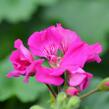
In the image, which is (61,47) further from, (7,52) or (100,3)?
(100,3)

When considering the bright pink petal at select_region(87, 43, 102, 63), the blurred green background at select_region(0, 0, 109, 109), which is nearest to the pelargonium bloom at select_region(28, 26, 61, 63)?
the bright pink petal at select_region(87, 43, 102, 63)

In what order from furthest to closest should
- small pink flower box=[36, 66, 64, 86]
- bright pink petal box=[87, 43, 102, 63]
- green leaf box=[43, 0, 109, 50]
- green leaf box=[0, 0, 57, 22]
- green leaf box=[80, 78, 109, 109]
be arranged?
green leaf box=[43, 0, 109, 50]
green leaf box=[0, 0, 57, 22]
green leaf box=[80, 78, 109, 109]
bright pink petal box=[87, 43, 102, 63]
small pink flower box=[36, 66, 64, 86]

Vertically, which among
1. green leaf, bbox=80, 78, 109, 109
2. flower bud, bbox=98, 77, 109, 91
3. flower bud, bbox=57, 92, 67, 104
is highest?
flower bud, bbox=57, 92, 67, 104

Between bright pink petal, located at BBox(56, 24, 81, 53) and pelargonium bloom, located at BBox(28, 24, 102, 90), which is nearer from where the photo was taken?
pelargonium bloom, located at BBox(28, 24, 102, 90)

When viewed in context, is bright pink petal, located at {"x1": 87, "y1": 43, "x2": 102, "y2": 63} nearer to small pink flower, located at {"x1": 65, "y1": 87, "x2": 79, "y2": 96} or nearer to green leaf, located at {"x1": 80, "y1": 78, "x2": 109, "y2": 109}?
small pink flower, located at {"x1": 65, "y1": 87, "x2": 79, "y2": 96}

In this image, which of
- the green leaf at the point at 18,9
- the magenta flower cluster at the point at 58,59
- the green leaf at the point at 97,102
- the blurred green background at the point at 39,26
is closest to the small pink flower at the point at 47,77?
the magenta flower cluster at the point at 58,59

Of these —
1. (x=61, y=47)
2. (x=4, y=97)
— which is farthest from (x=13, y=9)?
(x=61, y=47)

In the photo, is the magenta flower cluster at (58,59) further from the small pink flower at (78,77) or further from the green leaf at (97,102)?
the green leaf at (97,102)
